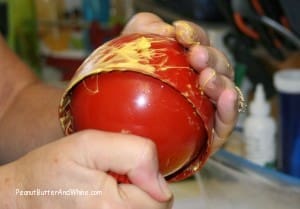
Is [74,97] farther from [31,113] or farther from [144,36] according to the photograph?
[31,113]

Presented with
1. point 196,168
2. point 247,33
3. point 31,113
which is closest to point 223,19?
point 247,33

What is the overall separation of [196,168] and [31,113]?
0.28 m

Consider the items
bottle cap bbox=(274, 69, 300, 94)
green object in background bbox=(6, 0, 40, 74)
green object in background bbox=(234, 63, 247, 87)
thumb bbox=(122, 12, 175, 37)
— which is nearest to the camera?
thumb bbox=(122, 12, 175, 37)

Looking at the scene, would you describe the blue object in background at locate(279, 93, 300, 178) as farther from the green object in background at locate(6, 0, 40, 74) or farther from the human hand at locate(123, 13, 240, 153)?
the green object in background at locate(6, 0, 40, 74)

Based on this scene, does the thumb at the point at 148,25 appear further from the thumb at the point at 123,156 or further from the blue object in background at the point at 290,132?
the blue object in background at the point at 290,132

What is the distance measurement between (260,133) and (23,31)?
0.72m

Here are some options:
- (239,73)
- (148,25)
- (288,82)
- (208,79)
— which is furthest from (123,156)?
(239,73)

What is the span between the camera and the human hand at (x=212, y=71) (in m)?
0.55

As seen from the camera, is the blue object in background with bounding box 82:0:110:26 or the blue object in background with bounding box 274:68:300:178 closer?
the blue object in background with bounding box 274:68:300:178

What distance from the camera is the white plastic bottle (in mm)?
1000

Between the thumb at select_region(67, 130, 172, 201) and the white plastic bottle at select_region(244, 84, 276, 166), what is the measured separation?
538 millimetres

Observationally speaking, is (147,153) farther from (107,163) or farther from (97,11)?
(97,11)

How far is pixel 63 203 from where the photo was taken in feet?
1.58

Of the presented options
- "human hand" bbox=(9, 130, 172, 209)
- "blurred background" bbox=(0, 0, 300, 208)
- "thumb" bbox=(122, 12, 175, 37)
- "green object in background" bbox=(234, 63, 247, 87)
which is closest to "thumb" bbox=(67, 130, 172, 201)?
"human hand" bbox=(9, 130, 172, 209)
